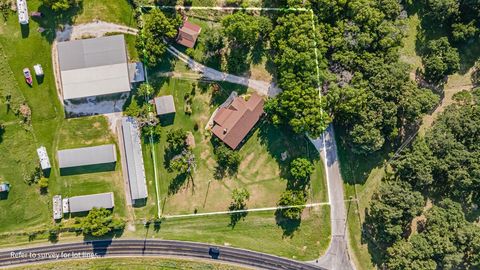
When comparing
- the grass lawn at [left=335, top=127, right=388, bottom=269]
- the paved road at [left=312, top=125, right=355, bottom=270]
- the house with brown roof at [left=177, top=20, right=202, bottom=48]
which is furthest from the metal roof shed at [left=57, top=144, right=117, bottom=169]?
the grass lawn at [left=335, top=127, right=388, bottom=269]

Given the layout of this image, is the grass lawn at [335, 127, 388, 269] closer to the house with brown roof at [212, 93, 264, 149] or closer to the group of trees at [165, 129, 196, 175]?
the house with brown roof at [212, 93, 264, 149]

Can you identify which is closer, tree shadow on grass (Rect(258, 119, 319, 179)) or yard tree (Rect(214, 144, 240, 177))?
yard tree (Rect(214, 144, 240, 177))

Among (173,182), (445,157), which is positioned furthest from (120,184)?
(445,157)

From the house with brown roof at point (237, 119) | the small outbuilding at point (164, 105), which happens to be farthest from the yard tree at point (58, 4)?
the house with brown roof at point (237, 119)

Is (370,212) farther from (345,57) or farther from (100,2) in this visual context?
(100,2)

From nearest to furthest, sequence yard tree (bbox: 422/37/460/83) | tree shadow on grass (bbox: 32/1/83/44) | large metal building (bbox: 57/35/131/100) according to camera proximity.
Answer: yard tree (bbox: 422/37/460/83)
large metal building (bbox: 57/35/131/100)
tree shadow on grass (bbox: 32/1/83/44)

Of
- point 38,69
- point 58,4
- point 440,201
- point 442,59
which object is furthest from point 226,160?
point 442,59

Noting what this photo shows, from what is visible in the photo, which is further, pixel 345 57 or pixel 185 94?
pixel 185 94
